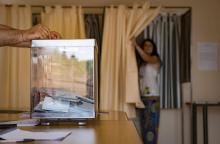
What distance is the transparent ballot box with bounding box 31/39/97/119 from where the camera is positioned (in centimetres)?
138

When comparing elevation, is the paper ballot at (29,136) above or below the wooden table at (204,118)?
above

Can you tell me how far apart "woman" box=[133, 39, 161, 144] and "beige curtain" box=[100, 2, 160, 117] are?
0.84ft

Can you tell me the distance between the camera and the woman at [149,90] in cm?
388

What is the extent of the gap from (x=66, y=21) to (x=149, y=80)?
1117mm

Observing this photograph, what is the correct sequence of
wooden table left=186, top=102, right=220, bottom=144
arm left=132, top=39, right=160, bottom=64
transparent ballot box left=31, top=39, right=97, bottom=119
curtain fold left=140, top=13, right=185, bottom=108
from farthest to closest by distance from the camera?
curtain fold left=140, top=13, right=185, bottom=108
wooden table left=186, top=102, right=220, bottom=144
arm left=132, top=39, right=160, bottom=64
transparent ballot box left=31, top=39, right=97, bottom=119

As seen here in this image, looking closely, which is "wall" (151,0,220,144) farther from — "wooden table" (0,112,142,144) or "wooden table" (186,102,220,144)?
"wooden table" (0,112,142,144)

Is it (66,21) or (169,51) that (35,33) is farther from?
(169,51)

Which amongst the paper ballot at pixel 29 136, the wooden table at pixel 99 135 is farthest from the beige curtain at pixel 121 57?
the paper ballot at pixel 29 136

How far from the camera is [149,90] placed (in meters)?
3.94

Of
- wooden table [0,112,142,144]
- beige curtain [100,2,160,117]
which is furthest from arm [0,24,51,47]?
beige curtain [100,2,160,117]

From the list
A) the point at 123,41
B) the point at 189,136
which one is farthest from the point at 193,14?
the point at 189,136

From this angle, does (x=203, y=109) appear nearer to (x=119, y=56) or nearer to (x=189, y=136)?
(x=189, y=136)

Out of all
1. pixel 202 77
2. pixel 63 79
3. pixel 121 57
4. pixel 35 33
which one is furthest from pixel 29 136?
pixel 202 77

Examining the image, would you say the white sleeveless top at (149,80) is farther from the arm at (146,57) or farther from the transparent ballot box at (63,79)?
the transparent ballot box at (63,79)
